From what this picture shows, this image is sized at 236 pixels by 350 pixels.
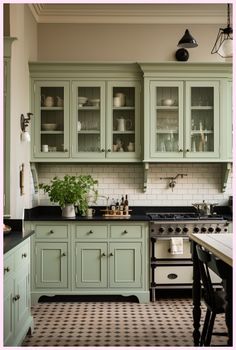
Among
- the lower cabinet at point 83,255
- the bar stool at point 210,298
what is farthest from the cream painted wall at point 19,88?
the bar stool at point 210,298

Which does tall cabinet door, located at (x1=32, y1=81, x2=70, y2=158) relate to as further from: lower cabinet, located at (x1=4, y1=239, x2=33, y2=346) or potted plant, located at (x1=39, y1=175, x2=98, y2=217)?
lower cabinet, located at (x1=4, y1=239, x2=33, y2=346)

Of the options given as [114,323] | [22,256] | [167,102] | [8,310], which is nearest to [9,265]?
[8,310]

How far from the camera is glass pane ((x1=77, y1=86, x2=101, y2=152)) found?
20.3 ft

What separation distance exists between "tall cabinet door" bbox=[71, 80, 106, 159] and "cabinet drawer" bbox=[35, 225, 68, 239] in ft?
3.09

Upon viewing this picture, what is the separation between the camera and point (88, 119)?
620 cm

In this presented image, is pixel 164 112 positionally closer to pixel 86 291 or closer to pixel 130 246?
pixel 130 246

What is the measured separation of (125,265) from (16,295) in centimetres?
208

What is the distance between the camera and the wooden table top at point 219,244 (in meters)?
3.20

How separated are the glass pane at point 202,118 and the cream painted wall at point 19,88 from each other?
204 cm

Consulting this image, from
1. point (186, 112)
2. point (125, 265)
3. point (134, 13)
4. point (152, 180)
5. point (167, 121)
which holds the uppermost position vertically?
point (134, 13)

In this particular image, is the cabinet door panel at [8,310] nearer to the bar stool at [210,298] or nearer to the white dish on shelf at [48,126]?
the bar stool at [210,298]

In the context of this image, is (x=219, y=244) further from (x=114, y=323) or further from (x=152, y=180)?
(x=152, y=180)

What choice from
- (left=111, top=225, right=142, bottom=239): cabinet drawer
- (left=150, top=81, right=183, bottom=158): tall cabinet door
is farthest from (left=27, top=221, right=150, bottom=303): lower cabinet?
(left=150, top=81, right=183, bottom=158): tall cabinet door

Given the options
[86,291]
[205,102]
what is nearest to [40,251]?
[86,291]
